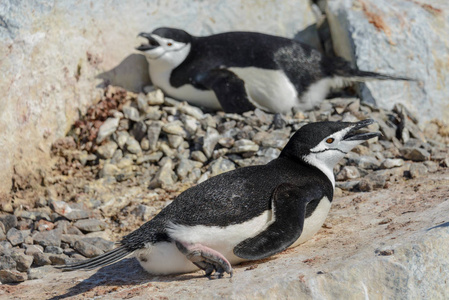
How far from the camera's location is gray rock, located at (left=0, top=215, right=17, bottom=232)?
430 cm

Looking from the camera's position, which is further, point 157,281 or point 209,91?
point 209,91

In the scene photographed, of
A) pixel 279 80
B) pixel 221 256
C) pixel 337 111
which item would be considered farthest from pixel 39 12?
pixel 221 256

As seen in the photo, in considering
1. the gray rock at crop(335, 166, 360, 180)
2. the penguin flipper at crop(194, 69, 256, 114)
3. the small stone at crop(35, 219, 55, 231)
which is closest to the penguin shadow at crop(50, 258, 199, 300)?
the small stone at crop(35, 219, 55, 231)

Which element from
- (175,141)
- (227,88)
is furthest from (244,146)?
(227,88)

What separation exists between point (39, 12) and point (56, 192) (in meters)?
1.41

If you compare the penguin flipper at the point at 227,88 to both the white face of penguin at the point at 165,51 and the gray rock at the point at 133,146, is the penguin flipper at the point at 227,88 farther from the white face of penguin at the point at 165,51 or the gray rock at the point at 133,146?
the gray rock at the point at 133,146

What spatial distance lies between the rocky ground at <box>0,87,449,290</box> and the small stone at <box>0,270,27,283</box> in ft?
0.49

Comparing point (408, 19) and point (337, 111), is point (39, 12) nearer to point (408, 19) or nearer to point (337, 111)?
point (337, 111)

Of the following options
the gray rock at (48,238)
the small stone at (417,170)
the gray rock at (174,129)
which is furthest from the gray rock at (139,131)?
the small stone at (417,170)

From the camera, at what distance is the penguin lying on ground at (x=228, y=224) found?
9.82ft

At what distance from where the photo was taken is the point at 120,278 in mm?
3281

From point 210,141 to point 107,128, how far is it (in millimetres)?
881

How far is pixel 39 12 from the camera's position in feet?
16.6

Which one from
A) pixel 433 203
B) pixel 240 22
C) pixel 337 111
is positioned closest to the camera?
pixel 433 203
